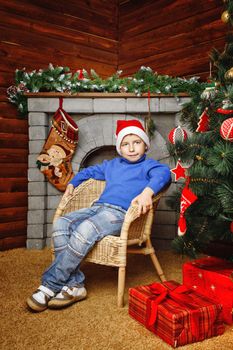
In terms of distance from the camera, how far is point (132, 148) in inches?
90.4

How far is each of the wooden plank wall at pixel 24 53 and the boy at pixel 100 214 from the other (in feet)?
3.51

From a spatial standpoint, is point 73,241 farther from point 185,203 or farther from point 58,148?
point 58,148

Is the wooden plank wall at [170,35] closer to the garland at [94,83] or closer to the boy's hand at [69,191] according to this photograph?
the garland at [94,83]

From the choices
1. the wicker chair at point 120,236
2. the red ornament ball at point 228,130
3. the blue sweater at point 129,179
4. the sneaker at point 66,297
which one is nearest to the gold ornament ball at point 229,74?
the red ornament ball at point 228,130

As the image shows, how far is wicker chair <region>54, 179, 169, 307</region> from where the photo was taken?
6.24 feet

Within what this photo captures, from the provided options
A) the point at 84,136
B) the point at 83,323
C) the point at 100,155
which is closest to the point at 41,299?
the point at 83,323

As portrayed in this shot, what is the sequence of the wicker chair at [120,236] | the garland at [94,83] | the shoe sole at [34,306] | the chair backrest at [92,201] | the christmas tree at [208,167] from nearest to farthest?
the christmas tree at [208,167]
the shoe sole at [34,306]
the wicker chair at [120,236]
the chair backrest at [92,201]
the garland at [94,83]

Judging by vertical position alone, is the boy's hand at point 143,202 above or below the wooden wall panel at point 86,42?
below

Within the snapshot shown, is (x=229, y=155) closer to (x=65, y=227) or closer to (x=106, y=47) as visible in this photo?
(x=65, y=227)

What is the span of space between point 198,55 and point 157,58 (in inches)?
20.3

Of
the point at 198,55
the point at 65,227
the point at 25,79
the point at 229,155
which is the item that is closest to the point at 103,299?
the point at 65,227

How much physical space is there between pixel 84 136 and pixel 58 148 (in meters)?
0.26

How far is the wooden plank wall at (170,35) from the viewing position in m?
3.40

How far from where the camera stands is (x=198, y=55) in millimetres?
3480
